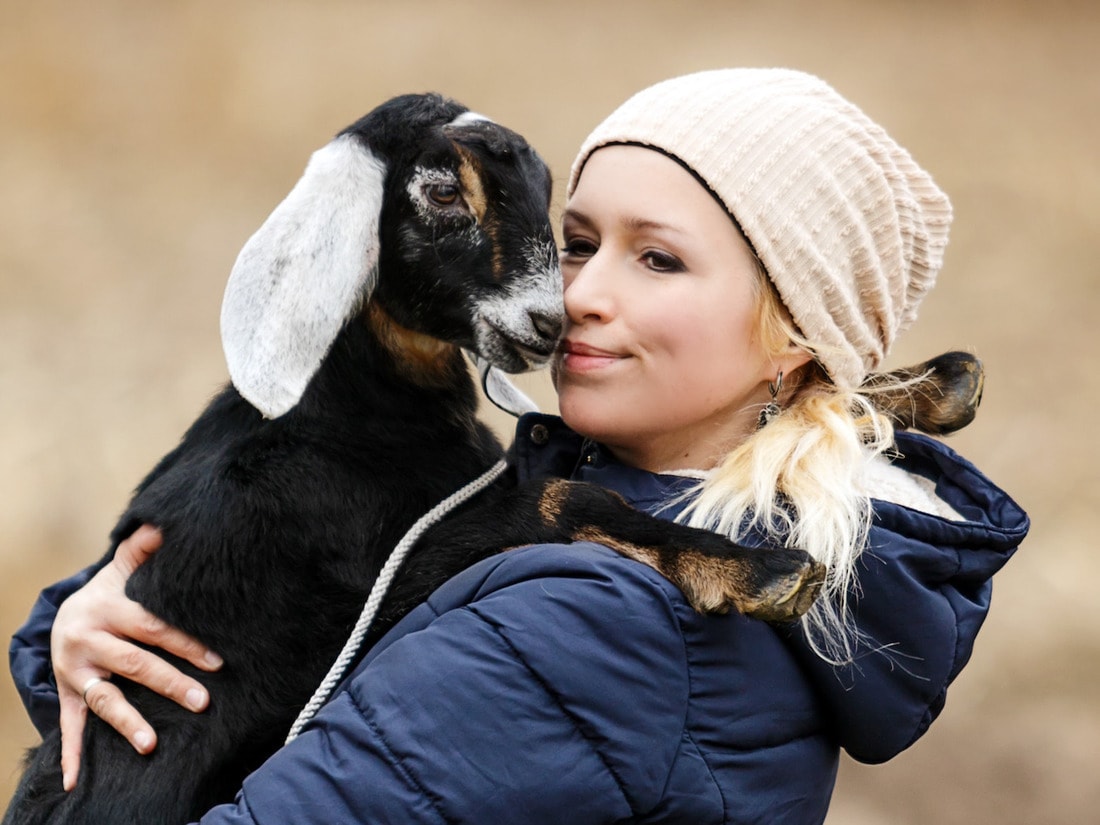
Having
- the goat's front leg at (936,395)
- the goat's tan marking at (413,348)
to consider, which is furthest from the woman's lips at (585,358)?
the goat's front leg at (936,395)

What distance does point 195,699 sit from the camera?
1.99 metres

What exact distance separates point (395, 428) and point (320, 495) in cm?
23

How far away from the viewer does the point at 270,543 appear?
2.06m

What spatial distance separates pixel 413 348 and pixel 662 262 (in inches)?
24.1

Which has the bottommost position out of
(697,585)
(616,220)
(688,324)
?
(697,585)

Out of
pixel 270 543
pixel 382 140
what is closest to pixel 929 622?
pixel 270 543

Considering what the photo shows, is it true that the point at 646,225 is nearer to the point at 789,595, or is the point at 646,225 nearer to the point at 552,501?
the point at 552,501

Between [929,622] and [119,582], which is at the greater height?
[119,582]

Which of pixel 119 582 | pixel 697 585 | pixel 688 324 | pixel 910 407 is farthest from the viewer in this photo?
pixel 910 407

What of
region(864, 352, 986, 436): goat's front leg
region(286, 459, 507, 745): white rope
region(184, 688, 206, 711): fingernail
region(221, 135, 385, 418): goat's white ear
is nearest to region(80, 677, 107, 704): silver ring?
region(184, 688, 206, 711): fingernail

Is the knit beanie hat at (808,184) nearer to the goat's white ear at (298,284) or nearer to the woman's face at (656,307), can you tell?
the woman's face at (656,307)

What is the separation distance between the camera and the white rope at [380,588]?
186cm

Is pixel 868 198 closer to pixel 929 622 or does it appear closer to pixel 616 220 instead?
pixel 616 220

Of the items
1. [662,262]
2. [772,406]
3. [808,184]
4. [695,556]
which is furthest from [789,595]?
[808,184]
